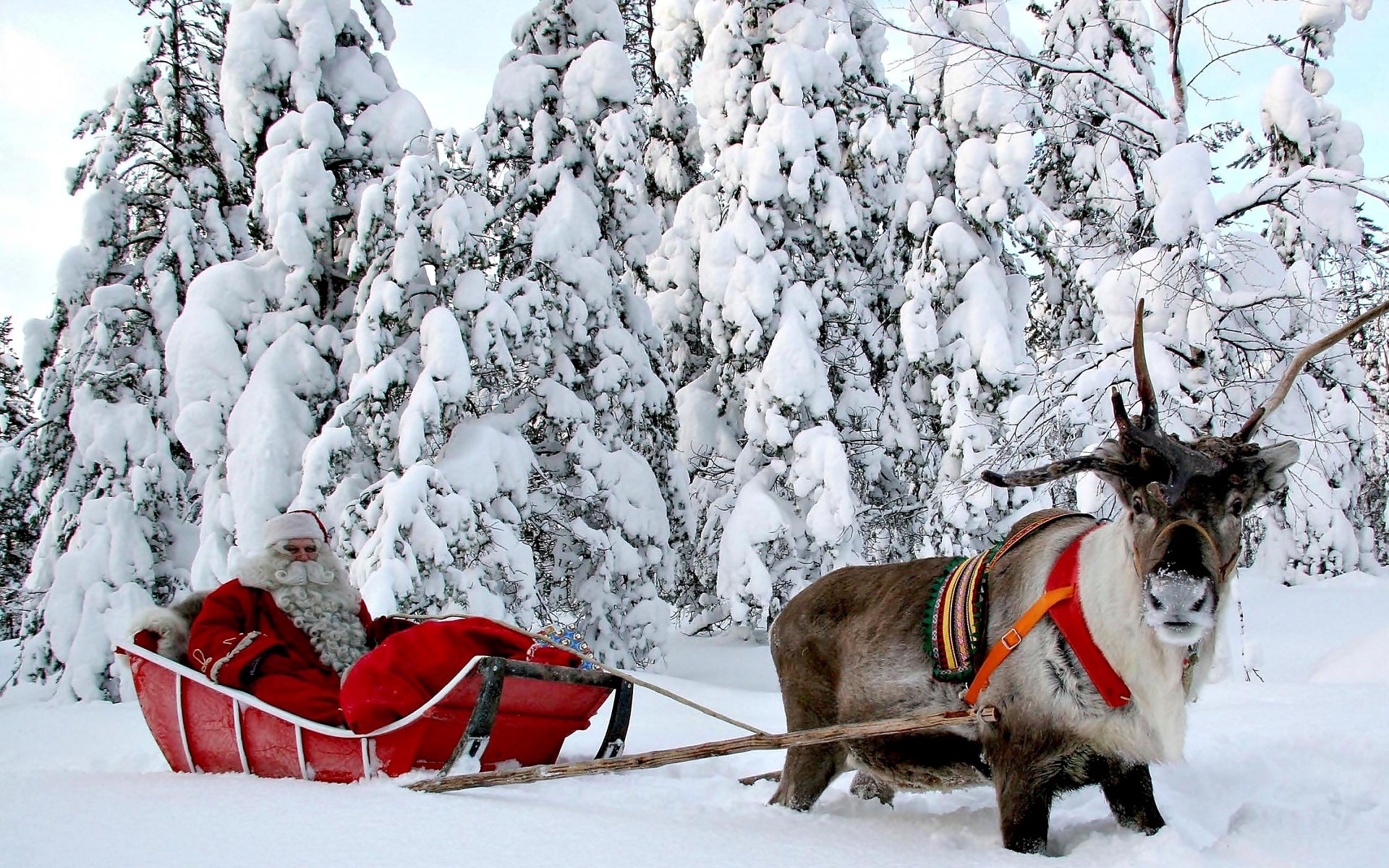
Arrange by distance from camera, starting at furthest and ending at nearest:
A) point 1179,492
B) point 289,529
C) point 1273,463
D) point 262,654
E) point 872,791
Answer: point 289,529
point 262,654
point 872,791
point 1273,463
point 1179,492

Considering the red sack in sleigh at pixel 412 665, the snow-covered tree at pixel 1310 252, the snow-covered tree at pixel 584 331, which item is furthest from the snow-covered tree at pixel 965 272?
the red sack in sleigh at pixel 412 665

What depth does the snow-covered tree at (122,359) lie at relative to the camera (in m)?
12.1

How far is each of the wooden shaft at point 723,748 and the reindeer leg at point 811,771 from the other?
419mm

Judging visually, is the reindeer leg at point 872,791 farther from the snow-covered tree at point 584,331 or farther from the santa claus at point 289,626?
the snow-covered tree at point 584,331

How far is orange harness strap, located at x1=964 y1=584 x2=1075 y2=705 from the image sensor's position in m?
3.19

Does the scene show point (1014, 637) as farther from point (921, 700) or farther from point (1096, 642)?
point (921, 700)

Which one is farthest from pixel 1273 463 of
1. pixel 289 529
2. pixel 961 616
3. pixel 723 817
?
pixel 289 529

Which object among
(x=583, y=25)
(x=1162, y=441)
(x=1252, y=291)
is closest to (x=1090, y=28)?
(x=583, y=25)

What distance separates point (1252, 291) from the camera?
26.4 ft

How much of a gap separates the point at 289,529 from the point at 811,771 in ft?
10.8

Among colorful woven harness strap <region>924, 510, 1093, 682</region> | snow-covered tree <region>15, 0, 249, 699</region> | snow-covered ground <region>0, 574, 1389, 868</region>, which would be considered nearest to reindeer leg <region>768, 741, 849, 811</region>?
snow-covered ground <region>0, 574, 1389, 868</region>

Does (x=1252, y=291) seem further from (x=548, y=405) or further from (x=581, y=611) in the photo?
(x=581, y=611)

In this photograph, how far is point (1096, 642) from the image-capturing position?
3.05m

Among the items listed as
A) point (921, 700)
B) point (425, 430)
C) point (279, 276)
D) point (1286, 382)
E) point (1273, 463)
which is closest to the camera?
point (1273, 463)
